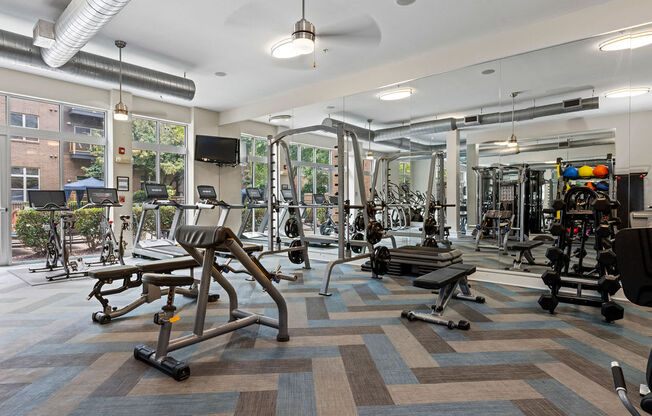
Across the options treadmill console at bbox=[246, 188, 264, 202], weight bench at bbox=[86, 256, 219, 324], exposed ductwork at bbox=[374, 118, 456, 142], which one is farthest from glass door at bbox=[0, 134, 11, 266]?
exposed ductwork at bbox=[374, 118, 456, 142]

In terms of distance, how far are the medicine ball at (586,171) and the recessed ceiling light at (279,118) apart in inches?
208

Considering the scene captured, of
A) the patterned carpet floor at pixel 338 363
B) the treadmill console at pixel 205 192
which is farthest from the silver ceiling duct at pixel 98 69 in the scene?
the patterned carpet floor at pixel 338 363

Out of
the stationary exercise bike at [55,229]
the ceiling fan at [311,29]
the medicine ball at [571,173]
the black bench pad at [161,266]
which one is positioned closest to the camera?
the black bench pad at [161,266]

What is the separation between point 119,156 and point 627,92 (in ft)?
27.1

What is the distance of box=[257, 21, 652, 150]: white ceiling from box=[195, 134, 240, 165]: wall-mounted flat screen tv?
114 inches

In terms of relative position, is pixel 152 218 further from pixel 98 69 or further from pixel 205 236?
pixel 205 236

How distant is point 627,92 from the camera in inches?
155

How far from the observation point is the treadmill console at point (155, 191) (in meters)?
6.51

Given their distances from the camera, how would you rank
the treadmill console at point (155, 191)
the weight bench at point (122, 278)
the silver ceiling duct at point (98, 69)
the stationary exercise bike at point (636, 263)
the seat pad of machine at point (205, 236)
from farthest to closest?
the treadmill console at point (155, 191)
the silver ceiling duct at point (98, 69)
the weight bench at point (122, 278)
the seat pad of machine at point (205, 236)
the stationary exercise bike at point (636, 263)

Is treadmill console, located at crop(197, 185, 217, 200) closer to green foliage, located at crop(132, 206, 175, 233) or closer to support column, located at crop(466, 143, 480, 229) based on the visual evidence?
green foliage, located at crop(132, 206, 175, 233)

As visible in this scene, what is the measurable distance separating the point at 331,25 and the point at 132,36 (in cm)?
277

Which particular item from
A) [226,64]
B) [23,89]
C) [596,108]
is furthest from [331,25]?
[23,89]

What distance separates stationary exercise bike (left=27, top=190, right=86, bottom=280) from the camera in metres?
5.16

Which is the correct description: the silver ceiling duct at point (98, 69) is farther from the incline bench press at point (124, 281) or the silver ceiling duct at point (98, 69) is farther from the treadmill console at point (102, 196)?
the incline bench press at point (124, 281)
